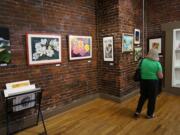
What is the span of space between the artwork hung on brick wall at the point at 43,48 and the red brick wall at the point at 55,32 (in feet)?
0.34

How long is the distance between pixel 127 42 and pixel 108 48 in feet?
1.80

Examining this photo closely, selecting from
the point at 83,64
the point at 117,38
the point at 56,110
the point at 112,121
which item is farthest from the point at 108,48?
the point at 56,110

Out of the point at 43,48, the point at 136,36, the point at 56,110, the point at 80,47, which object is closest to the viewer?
the point at 43,48

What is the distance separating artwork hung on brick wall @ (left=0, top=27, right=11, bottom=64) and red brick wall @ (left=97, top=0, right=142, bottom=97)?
2.53m

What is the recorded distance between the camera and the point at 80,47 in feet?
13.1

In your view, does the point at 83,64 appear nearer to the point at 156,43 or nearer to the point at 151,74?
the point at 151,74

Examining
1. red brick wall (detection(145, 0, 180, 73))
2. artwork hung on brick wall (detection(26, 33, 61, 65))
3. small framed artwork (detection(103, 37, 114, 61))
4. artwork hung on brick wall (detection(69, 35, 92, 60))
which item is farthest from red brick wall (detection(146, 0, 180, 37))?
artwork hung on brick wall (detection(26, 33, 61, 65))

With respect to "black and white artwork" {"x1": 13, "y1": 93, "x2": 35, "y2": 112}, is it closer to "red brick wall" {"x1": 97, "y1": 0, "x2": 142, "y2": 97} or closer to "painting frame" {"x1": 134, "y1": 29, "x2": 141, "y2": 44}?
"red brick wall" {"x1": 97, "y1": 0, "x2": 142, "y2": 97}

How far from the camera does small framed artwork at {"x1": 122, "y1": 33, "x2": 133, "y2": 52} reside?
4244 mm

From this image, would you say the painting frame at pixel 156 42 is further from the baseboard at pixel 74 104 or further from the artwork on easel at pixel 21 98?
the artwork on easel at pixel 21 98

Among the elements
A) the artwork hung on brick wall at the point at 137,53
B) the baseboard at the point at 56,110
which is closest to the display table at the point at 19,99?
the baseboard at the point at 56,110

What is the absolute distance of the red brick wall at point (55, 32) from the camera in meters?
2.83

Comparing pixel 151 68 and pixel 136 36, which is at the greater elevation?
pixel 136 36

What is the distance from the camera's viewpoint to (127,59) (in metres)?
4.49
